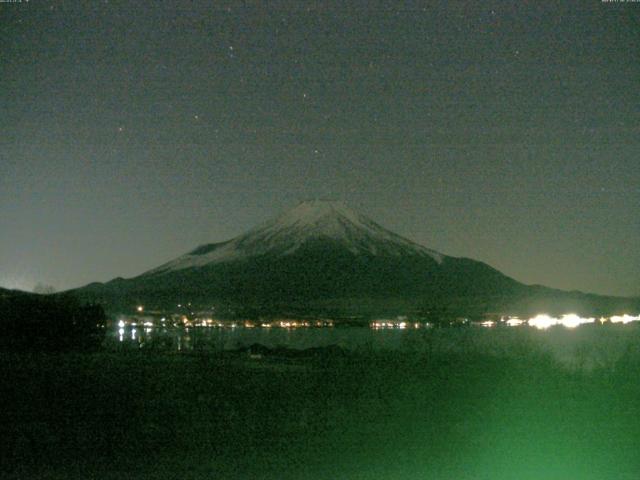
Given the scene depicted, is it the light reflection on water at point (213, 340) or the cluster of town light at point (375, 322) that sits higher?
the cluster of town light at point (375, 322)

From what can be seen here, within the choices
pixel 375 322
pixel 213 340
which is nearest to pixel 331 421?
pixel 213 340

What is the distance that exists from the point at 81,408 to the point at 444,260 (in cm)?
11237

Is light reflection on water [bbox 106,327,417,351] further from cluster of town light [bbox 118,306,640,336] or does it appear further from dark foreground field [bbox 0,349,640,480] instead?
dark foreground field [bbox 0,349,640,480]

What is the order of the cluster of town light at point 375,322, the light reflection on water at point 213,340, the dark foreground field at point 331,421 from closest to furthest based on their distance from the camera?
the dark foreground field at point 331,421 < the light reflection on water at point 213,340 < the cluster of town light at point 375,322

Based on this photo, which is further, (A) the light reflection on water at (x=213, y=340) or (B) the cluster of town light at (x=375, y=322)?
(B) the cluster of town light at (x=375, y=322)

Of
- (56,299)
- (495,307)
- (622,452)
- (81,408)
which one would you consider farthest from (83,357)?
(495,307)

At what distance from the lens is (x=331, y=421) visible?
14414mm

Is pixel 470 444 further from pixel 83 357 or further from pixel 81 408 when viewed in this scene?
pixel 83 357

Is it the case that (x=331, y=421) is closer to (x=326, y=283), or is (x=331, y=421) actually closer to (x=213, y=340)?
(x=213, y=340)

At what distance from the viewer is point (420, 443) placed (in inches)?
514

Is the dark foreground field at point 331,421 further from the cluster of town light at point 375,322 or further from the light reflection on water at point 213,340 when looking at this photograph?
the cluster of town light at point 375,322

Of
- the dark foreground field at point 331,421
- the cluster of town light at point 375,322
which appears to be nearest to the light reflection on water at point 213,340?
the cluster of town light at point 375,322

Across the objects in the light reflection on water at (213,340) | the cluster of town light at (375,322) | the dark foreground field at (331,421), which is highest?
the cluster of town light at (375,322)

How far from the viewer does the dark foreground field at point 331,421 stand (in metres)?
11.2
